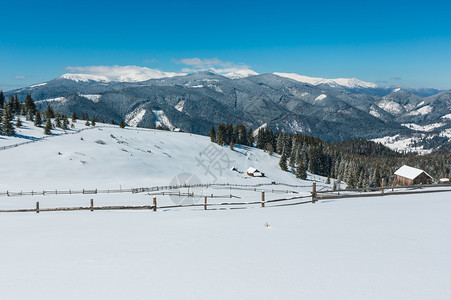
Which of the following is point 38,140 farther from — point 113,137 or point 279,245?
point 279,245

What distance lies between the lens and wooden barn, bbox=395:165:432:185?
69562 millimetres

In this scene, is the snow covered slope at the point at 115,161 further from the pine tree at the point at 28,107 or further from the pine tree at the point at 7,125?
the pine tree at the point at 28,107

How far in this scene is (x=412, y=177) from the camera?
70.0 m

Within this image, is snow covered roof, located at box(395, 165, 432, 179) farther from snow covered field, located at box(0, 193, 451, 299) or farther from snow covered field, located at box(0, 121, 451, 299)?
snow covered field, located at box(0, 193, 451, 299)

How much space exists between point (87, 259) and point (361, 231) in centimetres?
1104

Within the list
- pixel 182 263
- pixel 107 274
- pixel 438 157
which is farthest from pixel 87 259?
pixel 438 157

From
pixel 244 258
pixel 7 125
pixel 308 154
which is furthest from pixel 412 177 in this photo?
pixel 7 125

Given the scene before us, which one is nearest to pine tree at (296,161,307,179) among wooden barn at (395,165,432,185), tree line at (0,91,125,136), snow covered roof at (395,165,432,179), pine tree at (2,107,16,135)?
wooden barn at (395,165,432,185)

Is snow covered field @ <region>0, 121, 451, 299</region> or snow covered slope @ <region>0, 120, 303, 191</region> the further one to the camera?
snow covered slope @ <region>0, 120, 303, 191</region>

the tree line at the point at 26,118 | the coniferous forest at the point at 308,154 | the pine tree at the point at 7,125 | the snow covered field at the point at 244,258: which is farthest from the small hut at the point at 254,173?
the pine tree at the point at 7,125

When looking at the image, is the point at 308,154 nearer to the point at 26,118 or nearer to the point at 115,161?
the point at 115,161

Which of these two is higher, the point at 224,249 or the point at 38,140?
the point at 38,140

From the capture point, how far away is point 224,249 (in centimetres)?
973

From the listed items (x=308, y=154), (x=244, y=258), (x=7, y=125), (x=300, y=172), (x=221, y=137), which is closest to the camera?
(x=244, y=258)
